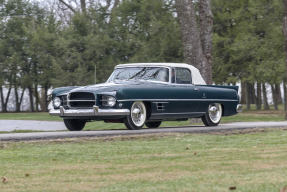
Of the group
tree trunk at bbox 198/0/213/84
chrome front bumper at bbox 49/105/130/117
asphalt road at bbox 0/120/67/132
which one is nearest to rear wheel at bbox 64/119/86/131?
chrome front bumper at bbox 49/105/130/117

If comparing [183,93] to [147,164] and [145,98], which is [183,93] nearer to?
[145,98]

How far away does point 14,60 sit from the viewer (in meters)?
41.8

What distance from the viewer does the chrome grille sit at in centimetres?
1183

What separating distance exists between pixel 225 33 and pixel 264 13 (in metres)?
4.27

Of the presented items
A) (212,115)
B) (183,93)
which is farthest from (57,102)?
(212,115)

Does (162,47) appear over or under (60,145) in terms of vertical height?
over

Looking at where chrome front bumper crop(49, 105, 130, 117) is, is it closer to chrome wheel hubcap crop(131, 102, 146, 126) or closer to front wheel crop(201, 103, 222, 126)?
chrome wheel hubcap crop(131, 102, 146, 126)

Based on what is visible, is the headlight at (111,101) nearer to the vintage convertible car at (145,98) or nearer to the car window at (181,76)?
the vintage convertible car at (145,98)

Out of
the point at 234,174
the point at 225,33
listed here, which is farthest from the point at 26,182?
the point at 225,33

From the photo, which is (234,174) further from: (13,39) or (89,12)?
(13,39)

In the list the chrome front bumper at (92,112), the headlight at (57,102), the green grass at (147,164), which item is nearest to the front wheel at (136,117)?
the chrome front bumper at (92,112)

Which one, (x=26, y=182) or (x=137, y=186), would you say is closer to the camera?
(x=137, y=186)

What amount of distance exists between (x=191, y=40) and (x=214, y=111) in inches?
233

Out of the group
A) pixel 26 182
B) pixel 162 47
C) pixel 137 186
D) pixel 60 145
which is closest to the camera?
pixel 137 186
